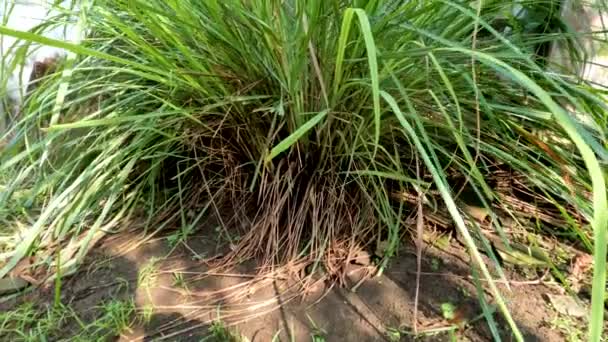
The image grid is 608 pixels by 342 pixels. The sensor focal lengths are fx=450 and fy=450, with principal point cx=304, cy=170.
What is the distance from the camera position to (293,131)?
3.29 feet

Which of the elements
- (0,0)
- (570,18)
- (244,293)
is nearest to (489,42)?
(570,18)

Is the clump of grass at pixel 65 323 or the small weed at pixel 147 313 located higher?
the small weed at pixel 147 313

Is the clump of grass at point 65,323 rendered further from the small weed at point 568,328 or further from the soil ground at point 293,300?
the small weed at point 568,328

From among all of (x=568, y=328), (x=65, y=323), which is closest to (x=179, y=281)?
(x=65, y=323)

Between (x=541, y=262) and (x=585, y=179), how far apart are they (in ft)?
0.67

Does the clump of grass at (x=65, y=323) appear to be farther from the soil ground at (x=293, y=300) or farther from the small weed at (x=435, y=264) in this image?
the small weed at (x=435, y=264)

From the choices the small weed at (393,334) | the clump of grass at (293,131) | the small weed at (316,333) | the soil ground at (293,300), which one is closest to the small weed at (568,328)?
the soil ground at (293,300)

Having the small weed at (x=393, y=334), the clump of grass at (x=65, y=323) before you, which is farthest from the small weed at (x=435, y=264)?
the clump of grass at (x=65, y=323)

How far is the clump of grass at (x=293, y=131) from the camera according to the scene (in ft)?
2.94

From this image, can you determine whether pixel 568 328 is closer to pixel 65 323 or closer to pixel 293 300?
pixel 293 300

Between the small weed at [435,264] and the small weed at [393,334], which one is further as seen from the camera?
the small weed at [435,264]

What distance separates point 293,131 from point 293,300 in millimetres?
363

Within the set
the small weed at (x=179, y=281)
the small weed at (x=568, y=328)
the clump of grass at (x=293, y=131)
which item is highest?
the clump of grass at (x=293, y=131)

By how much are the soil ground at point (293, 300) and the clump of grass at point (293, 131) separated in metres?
0.06
